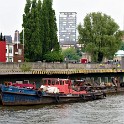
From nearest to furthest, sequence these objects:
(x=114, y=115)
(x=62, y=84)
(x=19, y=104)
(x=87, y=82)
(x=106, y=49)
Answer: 1. (x=114, y=115)
2. (x=19, y=104)
3. (x=62, y=84)
4. (x=87, y=82)
5. (x=106, y=49)

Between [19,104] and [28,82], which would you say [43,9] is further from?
[19,104]

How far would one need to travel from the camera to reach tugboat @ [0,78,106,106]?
52.5m

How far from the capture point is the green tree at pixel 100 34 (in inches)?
3915

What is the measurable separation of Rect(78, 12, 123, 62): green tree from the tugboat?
38.5 metres

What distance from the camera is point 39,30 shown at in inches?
3391

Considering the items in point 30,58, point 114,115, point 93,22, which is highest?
point 93,22

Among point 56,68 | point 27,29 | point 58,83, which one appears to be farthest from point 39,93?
point 27,29

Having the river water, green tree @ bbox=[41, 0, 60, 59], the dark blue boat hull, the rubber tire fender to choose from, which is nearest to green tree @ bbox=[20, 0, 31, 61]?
green tree @ bbox=[41, 0, 60, 59]

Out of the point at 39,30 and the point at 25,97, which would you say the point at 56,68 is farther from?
the point at 39,30

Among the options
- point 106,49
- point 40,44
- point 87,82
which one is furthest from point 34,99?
point 106,49

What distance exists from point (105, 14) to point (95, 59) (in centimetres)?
989

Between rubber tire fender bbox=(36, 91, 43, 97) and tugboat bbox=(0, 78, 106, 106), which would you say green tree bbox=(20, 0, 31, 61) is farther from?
rubber tire fender bbox=(36, 91, 43, 97)

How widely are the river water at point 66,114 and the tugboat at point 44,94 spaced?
114cm

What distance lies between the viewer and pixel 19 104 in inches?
2100
